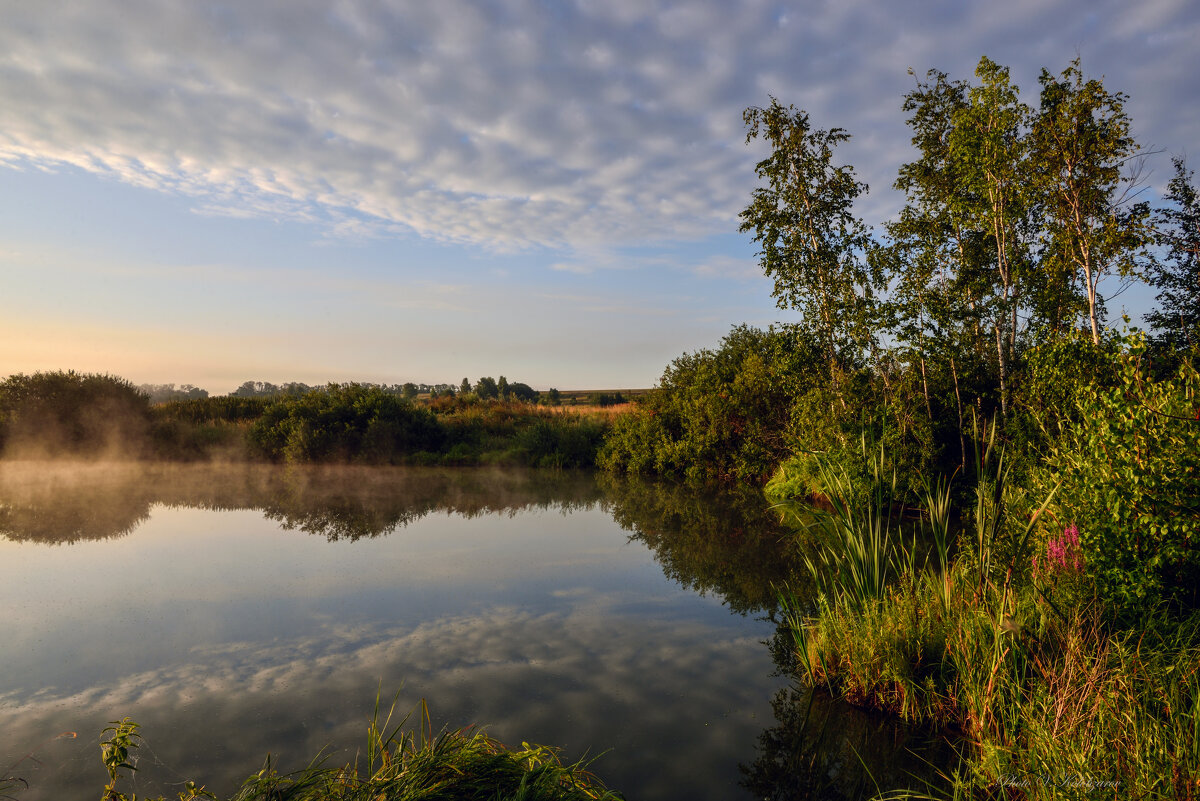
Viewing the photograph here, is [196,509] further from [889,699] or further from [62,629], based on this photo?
[889,699]

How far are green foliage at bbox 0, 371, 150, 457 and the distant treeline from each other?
0.11 ft

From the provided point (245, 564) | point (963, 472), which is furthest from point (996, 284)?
point (245, 564)

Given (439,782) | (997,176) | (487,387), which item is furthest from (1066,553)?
(487,387)

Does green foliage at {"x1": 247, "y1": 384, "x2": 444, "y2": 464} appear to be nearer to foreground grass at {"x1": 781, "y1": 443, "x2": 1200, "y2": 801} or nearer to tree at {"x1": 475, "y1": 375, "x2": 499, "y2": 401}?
foreground grass at {"x1": 781, "y1": 443, "x2": 1200, "y2": 801}

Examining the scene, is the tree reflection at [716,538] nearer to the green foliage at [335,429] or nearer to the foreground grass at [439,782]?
the foreground grass at [439,782]

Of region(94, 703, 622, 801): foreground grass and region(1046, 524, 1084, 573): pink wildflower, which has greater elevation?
region(1046, 524, 1084, 573): pink wildflower

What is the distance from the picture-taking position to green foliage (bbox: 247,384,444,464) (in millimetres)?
26359

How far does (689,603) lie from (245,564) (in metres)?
7.33

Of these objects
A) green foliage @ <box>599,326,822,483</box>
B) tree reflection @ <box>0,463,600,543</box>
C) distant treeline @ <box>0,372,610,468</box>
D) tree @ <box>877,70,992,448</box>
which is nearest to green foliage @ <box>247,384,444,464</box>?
distant treeline @ <box>0,372,610,468</box>

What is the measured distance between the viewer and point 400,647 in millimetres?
6766

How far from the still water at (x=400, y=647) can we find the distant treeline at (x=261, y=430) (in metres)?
12.3

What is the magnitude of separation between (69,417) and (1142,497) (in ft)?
108

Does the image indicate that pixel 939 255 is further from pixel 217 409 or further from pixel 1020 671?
pixel 217 409

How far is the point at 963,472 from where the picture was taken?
14.4m
